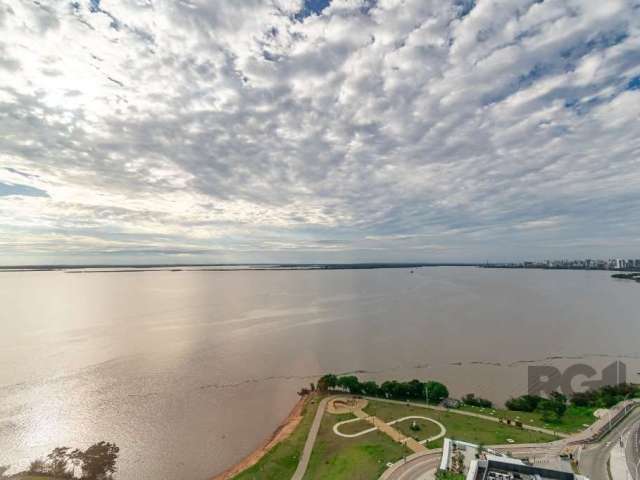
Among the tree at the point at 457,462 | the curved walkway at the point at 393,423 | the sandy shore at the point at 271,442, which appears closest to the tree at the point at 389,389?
the curved walkway at the point at 393,423

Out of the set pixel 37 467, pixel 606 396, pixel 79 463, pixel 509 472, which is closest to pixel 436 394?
pixel 509 472

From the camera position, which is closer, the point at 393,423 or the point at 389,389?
the point at 393,423

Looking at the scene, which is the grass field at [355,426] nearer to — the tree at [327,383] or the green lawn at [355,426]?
the green lawn at [355,426]

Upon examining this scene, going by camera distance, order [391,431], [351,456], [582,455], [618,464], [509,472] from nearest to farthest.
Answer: [509,472], [618,464], [582,455], [351,456], [391,431]

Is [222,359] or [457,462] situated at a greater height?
[457,462]

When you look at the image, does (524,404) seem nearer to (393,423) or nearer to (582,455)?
(582,455)

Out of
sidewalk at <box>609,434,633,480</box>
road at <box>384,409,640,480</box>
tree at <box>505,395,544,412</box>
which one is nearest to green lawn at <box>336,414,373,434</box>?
road at <box>384,409,640,480</box>
